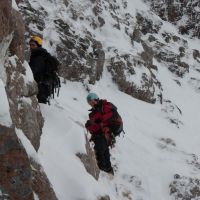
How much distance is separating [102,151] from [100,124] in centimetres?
60

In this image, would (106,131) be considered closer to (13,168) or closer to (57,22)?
(13,168)

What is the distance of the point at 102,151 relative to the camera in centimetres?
917

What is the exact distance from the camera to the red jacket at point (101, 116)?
29.0ft

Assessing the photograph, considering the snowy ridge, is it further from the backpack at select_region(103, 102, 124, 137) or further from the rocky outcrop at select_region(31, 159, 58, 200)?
the backpack at select_region(103, 102, 124, 137)

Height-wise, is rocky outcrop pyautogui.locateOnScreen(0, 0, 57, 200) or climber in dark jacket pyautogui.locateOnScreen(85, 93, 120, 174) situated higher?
rocky outcrop pyautogui.locateOnScreen(0, 0, 57, 200)

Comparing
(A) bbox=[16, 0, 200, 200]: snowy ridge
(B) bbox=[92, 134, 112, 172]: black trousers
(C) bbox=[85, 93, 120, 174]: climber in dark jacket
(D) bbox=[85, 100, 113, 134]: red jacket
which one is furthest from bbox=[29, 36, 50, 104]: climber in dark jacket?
(B) bbox=[92, 134, 112, 172]: black trousers

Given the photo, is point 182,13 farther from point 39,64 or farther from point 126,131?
point 39,64

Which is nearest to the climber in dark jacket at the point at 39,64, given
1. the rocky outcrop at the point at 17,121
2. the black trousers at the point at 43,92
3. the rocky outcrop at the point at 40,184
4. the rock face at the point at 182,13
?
the black trousers at the point at 43,92

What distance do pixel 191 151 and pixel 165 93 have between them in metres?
5.92

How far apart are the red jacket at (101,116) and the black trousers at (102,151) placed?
15 centimetres

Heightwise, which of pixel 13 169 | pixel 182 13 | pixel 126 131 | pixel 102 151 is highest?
pixel 13 169

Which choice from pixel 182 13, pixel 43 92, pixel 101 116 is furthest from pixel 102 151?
pixel 182 13

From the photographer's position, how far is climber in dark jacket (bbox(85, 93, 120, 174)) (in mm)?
8844

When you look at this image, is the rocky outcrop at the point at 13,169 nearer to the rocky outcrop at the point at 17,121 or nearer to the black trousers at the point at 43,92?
the rocky outcrop at the point at 17,121
